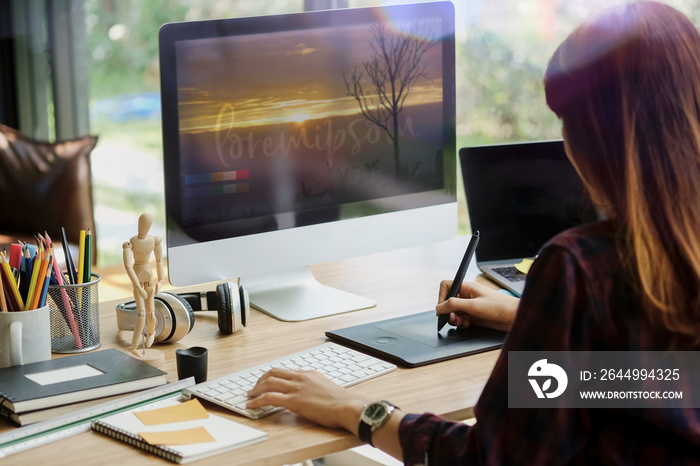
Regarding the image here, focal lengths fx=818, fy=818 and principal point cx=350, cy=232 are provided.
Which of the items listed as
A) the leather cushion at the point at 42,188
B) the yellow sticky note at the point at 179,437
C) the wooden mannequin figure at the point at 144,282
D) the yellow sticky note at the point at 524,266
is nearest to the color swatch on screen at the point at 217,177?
the wooden mannequin figure at the point at 144,282

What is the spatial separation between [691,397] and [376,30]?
0.89m

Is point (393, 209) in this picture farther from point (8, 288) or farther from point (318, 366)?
point (8, 288)

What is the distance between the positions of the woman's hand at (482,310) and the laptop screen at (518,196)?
0.39 metres

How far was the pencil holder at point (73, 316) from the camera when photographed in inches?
48.7

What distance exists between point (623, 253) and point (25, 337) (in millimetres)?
801

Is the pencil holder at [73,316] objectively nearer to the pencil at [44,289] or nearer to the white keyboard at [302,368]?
the pencil at [44,289]

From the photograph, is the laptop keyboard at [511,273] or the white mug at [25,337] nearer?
the white mug at [25,337]

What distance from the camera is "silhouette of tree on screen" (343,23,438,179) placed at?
148 centimetres

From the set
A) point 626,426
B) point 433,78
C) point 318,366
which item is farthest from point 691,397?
point 433,78

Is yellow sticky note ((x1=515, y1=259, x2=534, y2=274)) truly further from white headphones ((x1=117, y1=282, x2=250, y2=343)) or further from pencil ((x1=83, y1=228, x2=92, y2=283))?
pencil ((x1=83, y1=228, x2=92, y2=283))

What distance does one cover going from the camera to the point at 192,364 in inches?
43.4

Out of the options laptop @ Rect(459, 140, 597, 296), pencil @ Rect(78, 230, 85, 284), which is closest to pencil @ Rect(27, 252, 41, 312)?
pencil @ Rect(78, 230, 85, 284)

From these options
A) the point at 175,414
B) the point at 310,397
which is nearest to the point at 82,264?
the point at 175,414

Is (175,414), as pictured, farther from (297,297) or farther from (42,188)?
(42,188)
